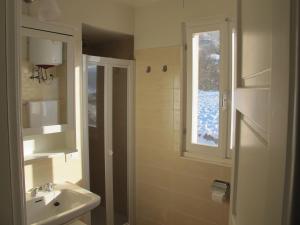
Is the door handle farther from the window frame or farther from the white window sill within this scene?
the white window sill

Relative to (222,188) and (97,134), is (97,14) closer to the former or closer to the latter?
(97,134)

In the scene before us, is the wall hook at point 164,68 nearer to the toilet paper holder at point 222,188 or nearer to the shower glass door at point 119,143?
the shower glass door at point 119,143

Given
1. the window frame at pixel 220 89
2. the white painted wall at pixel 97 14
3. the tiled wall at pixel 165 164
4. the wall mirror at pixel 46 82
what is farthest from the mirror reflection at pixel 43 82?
the window frame at pixel 220 89

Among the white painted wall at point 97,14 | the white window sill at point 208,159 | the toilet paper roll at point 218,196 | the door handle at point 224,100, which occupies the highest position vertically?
the white painted wall at point 97,14

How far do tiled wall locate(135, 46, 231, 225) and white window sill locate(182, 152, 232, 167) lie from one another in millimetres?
33

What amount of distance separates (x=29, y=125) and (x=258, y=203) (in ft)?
5.72

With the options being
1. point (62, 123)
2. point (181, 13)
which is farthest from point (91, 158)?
point (181, 13)

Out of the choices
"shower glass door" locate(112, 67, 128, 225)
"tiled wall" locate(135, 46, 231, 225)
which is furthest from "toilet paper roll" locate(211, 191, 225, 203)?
"shower glass door" locate(112, 67, 128, 225)

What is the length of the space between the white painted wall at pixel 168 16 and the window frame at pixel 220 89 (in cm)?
8

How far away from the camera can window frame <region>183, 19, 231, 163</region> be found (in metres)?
2.18

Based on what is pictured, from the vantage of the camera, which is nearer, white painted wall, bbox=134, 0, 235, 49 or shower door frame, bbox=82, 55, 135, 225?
white painted wall, bbox=134, 0, 235, 49

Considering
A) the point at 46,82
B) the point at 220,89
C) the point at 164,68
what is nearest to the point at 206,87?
the point at 220,89

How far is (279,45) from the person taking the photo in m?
0.38

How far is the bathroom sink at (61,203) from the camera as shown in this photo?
1777mm
